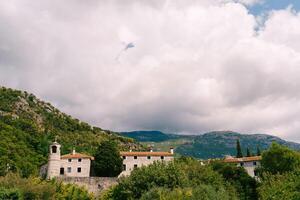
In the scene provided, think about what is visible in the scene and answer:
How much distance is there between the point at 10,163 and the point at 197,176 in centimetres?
4879

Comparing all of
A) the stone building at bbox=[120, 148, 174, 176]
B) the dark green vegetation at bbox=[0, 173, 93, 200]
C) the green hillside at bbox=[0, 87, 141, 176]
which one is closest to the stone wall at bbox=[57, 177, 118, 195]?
the dark green vegetation at bbox=[0, 173, 93, 200]

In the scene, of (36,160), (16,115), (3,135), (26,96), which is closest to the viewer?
(36,160)

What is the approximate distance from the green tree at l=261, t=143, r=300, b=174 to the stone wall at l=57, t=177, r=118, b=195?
1139 inches

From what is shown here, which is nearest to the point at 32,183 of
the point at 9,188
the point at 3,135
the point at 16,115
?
the point at 9,188

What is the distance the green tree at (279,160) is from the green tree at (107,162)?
29.3 metres

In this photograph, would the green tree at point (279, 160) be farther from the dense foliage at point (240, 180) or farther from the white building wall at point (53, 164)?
the white building wall at point (53, 164)

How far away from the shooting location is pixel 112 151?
268ft

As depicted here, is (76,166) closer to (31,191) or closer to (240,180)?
(31,191)

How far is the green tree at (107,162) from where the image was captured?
8144cm

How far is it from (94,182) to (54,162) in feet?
33.7

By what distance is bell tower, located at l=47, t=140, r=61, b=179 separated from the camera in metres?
78.6

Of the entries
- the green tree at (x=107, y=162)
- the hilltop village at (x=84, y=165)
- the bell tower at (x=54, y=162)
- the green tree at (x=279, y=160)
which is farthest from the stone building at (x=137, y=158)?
the green tree at (x=279, y=160)

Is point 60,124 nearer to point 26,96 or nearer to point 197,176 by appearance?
point 26,96

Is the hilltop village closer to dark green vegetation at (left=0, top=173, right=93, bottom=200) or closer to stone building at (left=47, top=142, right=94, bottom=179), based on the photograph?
stone building at (left=47, top=142, right=94, bottom=179)
